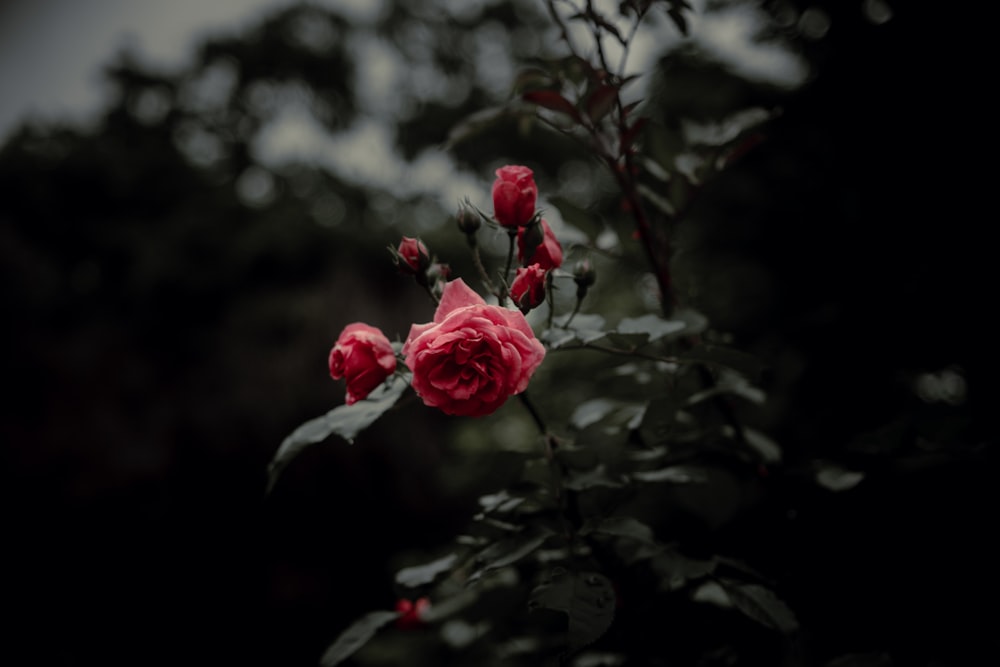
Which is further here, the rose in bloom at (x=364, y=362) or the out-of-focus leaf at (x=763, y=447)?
the out-of-focus leaf at (x=763, y=447)

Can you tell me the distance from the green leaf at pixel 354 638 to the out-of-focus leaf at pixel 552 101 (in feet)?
2.50

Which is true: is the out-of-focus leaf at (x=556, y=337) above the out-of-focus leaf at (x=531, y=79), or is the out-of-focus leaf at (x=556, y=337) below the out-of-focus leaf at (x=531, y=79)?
below

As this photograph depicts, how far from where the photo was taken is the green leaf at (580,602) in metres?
0.58

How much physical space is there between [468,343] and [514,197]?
0.23 meters

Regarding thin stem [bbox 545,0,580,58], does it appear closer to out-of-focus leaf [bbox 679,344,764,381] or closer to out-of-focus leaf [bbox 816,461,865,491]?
out-of-focus leaf [bbox 679,344,764,381]

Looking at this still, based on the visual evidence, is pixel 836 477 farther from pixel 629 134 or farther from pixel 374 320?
pixel 374 320

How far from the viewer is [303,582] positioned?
206 inches

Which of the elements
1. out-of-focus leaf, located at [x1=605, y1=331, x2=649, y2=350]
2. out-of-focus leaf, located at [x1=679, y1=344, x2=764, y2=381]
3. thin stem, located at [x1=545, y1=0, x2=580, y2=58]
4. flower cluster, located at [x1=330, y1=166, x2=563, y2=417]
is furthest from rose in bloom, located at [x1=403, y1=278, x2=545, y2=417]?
thin stem, located at [x1=545, y1=0, x2=580, y2=58]

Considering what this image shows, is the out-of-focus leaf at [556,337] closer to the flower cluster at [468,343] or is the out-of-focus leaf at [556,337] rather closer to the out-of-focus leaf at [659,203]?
the flower cluster at [468,343]

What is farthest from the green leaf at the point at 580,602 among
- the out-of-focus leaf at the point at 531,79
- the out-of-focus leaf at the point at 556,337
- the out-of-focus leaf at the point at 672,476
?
the out-of-focus leaf at the point at 531,79

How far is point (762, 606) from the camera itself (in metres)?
0.67

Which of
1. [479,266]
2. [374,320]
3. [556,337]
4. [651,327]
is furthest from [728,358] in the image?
[374,320]

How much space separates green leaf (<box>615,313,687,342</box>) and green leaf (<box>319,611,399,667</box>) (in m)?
0.53

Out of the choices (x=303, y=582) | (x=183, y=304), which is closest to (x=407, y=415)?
(x=303, y=582)
